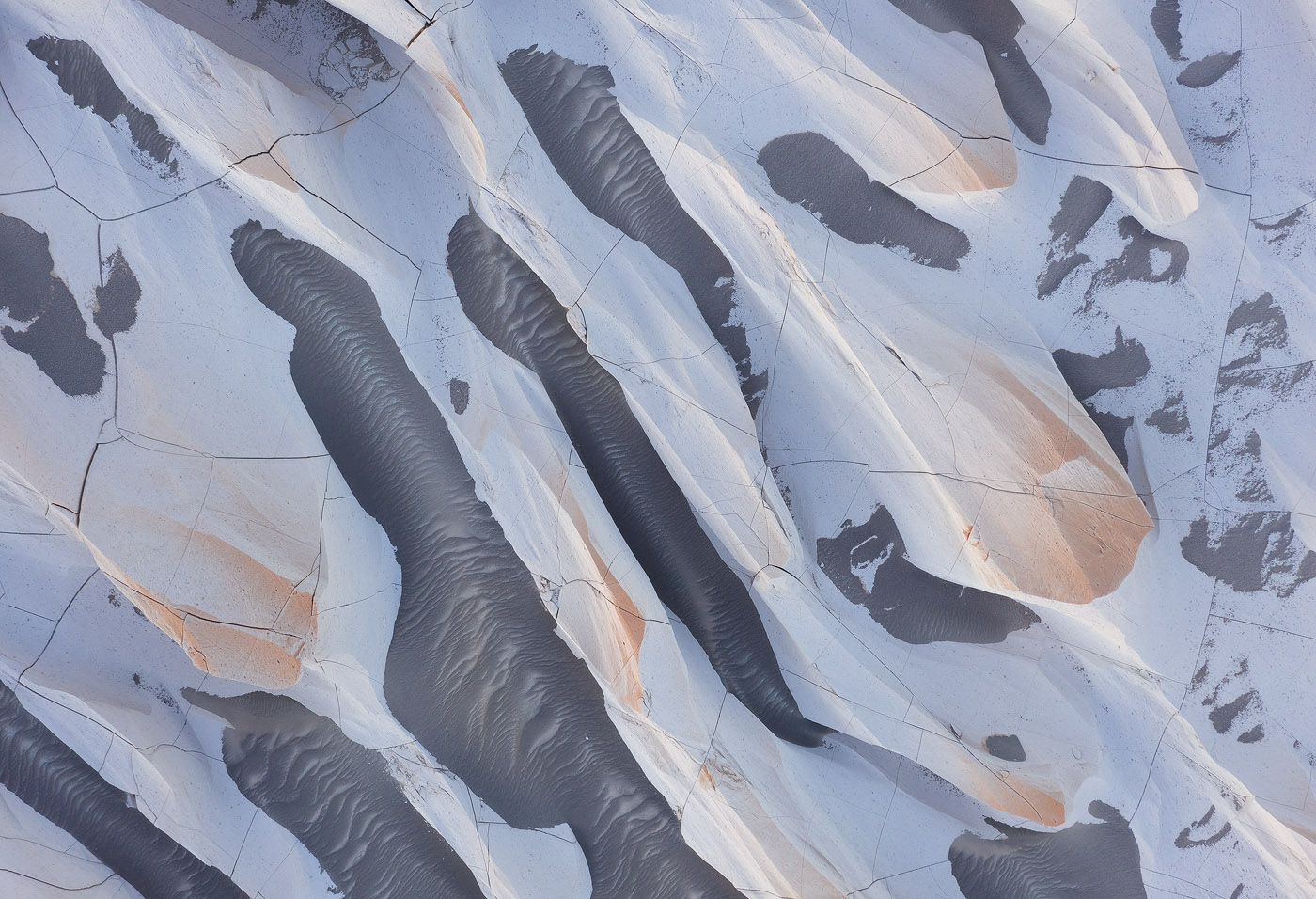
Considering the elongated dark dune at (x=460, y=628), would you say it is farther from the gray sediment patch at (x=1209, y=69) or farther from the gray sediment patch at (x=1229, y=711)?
the gray sediment patch at (x=1209, y=69)

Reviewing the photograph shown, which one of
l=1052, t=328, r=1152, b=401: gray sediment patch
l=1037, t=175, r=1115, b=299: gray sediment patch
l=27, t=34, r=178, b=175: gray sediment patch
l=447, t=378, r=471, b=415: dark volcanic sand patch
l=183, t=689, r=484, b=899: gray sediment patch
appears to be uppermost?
l=27, t=34, r=178, b=175: gray sediment patch

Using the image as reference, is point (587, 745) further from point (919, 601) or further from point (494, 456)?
point (919, 601)

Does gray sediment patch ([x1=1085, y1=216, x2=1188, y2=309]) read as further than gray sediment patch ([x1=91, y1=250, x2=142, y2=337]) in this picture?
Yes

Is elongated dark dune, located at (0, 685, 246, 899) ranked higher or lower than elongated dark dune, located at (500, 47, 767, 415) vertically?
lower

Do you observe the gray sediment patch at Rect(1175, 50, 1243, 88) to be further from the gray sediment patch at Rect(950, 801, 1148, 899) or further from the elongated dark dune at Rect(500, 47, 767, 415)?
the gray sediment patch at Rect(950, 801, 1148, 899)

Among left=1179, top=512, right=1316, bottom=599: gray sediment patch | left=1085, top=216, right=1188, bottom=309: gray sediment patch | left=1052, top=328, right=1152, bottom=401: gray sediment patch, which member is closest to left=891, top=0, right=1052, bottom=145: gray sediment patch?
left=1085, top=216, right=1188, bottom=309: gray sediment patch

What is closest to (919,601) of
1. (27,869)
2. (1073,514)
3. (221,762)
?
(1073,514)

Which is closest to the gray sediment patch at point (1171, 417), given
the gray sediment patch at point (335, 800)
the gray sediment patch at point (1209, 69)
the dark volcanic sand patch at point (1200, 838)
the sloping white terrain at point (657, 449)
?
the sloping white terrain at point (657, 449)
